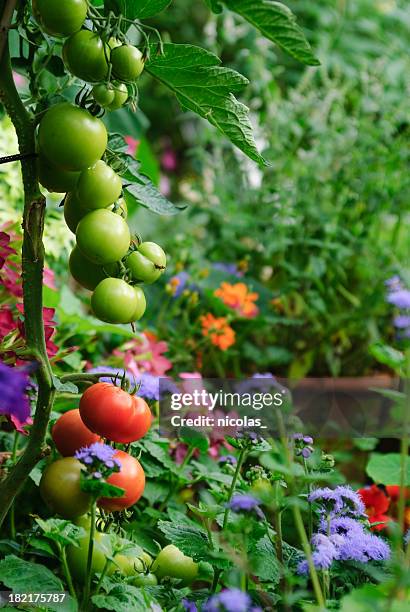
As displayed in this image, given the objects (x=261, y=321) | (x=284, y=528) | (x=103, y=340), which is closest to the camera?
(x=284, y=528)

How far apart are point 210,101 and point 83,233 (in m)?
0.17

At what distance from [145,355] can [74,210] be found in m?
0.66

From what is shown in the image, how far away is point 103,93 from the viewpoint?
0.55 meters

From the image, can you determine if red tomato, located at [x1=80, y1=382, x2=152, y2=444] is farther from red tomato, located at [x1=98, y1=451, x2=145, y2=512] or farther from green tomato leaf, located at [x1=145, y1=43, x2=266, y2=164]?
green tomato leaf, located at [x1=145, y1=43, x2=266, y2=164]

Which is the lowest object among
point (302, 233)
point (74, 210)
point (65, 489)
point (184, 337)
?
point (184, 337)

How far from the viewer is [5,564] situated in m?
0.66

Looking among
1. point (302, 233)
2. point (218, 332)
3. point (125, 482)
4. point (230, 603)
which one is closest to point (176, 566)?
point (125, 482)

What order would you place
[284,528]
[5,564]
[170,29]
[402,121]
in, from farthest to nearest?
[170,29] < [402,121] < [284,528] < [5,564]

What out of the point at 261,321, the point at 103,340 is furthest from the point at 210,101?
the point at 261,321

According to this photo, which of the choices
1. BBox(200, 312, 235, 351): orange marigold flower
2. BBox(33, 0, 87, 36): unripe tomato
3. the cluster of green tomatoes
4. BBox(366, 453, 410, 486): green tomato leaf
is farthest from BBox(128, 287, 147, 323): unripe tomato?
BBox(200, 312, 235, 351): orange marigold flower

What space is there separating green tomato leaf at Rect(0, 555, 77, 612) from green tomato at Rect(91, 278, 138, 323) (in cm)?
25

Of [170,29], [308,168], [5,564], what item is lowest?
[170,29]

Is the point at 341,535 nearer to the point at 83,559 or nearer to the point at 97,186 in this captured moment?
the point at 83,559

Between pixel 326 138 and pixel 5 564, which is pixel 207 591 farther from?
pixel 326 138
